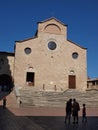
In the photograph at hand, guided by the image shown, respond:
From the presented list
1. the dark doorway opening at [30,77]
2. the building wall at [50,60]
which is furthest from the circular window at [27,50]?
the dark doorway opening at [30,77]

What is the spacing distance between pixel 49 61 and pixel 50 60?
24 centimetres

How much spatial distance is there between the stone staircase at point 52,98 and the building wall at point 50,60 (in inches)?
129

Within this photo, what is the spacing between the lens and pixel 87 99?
30297 mm

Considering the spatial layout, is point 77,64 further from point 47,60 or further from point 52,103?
point 52,103

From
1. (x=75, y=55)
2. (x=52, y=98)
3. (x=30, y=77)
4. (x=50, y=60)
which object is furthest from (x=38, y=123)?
(x=75, y=55)

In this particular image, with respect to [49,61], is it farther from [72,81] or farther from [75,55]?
[72,81]

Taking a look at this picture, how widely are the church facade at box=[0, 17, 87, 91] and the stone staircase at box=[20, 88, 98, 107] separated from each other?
10.6ft

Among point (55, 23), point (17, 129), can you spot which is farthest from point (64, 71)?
point (17, 129)

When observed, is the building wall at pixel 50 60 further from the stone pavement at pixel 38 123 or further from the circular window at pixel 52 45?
the stone pavement at pixel 38 123

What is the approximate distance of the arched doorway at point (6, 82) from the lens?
36934 millimetres

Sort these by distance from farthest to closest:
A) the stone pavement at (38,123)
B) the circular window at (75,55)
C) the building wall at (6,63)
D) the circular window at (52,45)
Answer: the circular window at (75,55) → the circular window at (52,45) → the building wall at (6,63) → the stone pavement at (38,123)

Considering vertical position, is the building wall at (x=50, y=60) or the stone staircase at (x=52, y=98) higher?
the building wall at (x=50, y=60)

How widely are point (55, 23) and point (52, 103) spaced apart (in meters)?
15.9

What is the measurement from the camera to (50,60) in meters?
37.4
